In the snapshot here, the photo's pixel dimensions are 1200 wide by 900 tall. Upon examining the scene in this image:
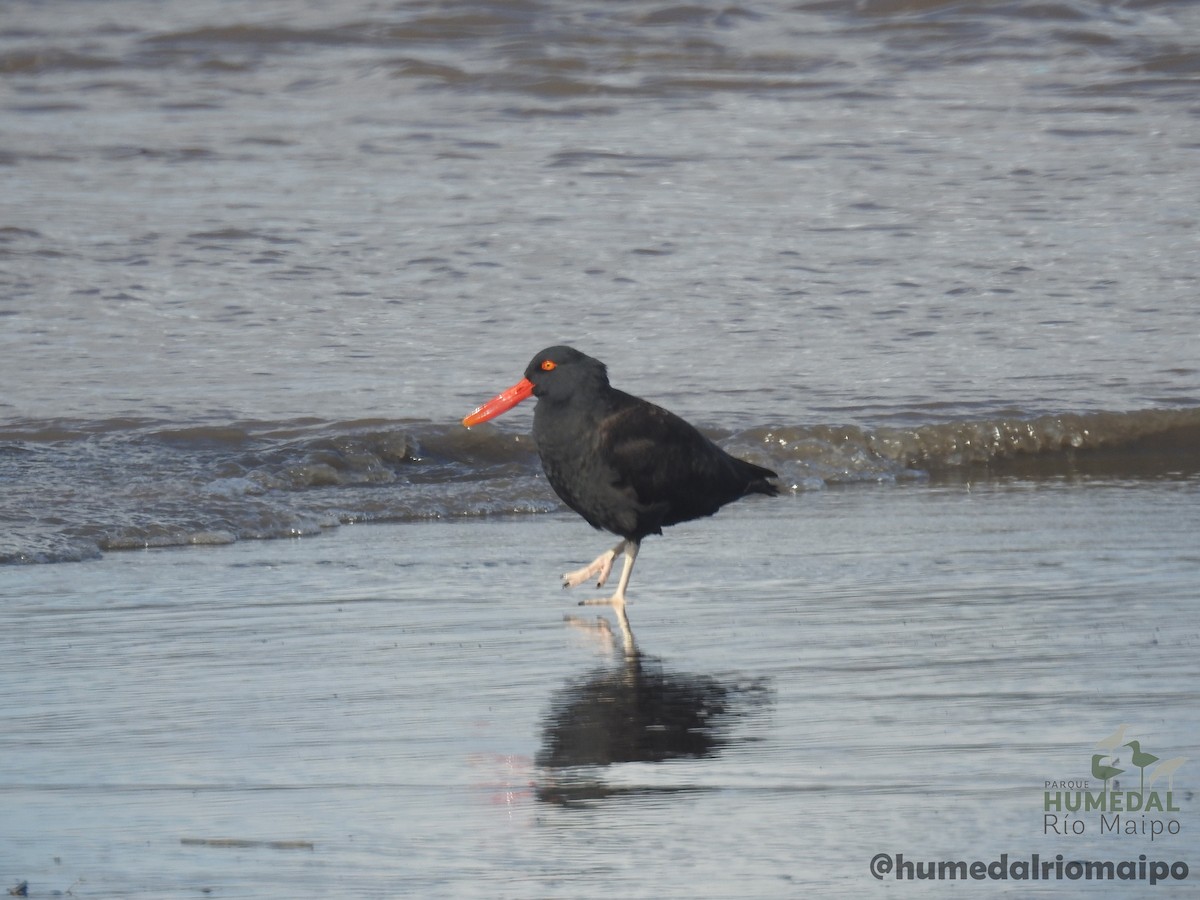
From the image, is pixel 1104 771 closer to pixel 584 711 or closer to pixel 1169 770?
pixel 1169 770

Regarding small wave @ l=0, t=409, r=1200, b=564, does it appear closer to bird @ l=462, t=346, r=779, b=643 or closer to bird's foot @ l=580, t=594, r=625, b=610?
bird @ l=462, t=346, r=779, b=643

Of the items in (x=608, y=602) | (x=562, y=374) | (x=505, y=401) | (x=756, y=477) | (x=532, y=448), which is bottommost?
(x=532, y=448)

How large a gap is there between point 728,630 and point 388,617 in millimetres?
887

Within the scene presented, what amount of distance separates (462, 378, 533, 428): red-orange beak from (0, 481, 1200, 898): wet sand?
42 cm

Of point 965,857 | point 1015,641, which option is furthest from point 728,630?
point 965,857

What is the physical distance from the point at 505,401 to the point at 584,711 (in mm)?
1824

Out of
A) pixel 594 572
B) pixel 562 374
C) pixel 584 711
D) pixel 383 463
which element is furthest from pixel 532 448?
pixel 584 711

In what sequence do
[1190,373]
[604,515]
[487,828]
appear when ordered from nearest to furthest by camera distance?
[487,828] < [604,515] < [1190,373]

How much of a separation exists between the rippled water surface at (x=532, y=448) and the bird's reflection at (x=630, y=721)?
0.6 inches

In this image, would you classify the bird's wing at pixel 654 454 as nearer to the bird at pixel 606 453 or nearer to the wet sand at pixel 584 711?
the bird at pixel 606 453

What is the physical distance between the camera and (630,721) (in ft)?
11.0

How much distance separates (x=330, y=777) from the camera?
301 centimetres

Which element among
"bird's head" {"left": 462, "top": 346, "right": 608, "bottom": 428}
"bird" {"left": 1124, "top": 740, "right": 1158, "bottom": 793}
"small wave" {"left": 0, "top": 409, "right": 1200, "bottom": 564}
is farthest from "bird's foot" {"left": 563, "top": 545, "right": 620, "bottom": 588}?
"bird" {"left": 1124, "top": 740, "right": 1158, "bottom": 793}

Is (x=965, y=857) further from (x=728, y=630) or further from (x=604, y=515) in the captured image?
(x=604, y=515)
